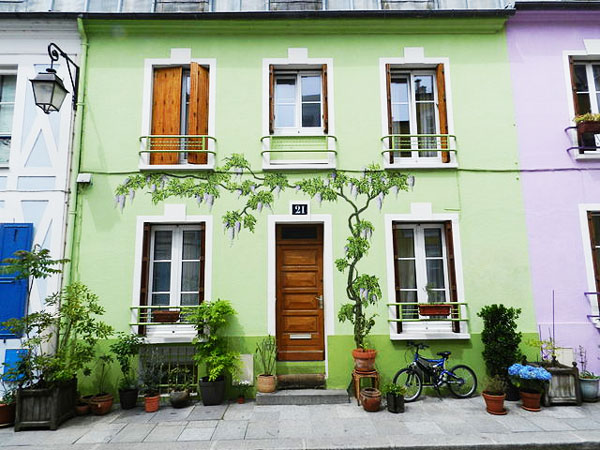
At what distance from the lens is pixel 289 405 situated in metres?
6.10

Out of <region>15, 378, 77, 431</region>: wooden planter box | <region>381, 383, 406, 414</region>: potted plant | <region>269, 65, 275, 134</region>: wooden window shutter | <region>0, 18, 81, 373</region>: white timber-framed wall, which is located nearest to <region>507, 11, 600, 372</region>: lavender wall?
<region>381, 383, 406, 414</region>: potted plant

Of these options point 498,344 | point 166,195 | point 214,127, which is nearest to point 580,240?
point 498,344

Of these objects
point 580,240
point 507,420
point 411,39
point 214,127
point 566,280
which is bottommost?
point 507,420

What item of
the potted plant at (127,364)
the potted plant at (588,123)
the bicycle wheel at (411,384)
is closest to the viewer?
the potted plant at (127,364)

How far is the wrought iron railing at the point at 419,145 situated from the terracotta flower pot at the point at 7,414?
6.96 meters

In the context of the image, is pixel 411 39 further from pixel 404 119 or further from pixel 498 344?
pixel 498 344

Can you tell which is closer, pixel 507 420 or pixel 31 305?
pixel 507 420

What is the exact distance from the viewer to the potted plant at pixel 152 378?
5977 mm

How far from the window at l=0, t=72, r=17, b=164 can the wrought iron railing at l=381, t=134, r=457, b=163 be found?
681cm

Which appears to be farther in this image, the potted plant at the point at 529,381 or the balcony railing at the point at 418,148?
the balcony railing at the point at 418,148

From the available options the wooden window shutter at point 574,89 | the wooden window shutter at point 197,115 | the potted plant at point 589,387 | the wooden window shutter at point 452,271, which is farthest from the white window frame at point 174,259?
the wooden window shutter at point 574,89

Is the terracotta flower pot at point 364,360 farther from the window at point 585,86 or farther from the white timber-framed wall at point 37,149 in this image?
the window at point 585,86

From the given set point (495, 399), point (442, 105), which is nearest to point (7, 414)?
point (495, 399)

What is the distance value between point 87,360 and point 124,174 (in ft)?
10.3
